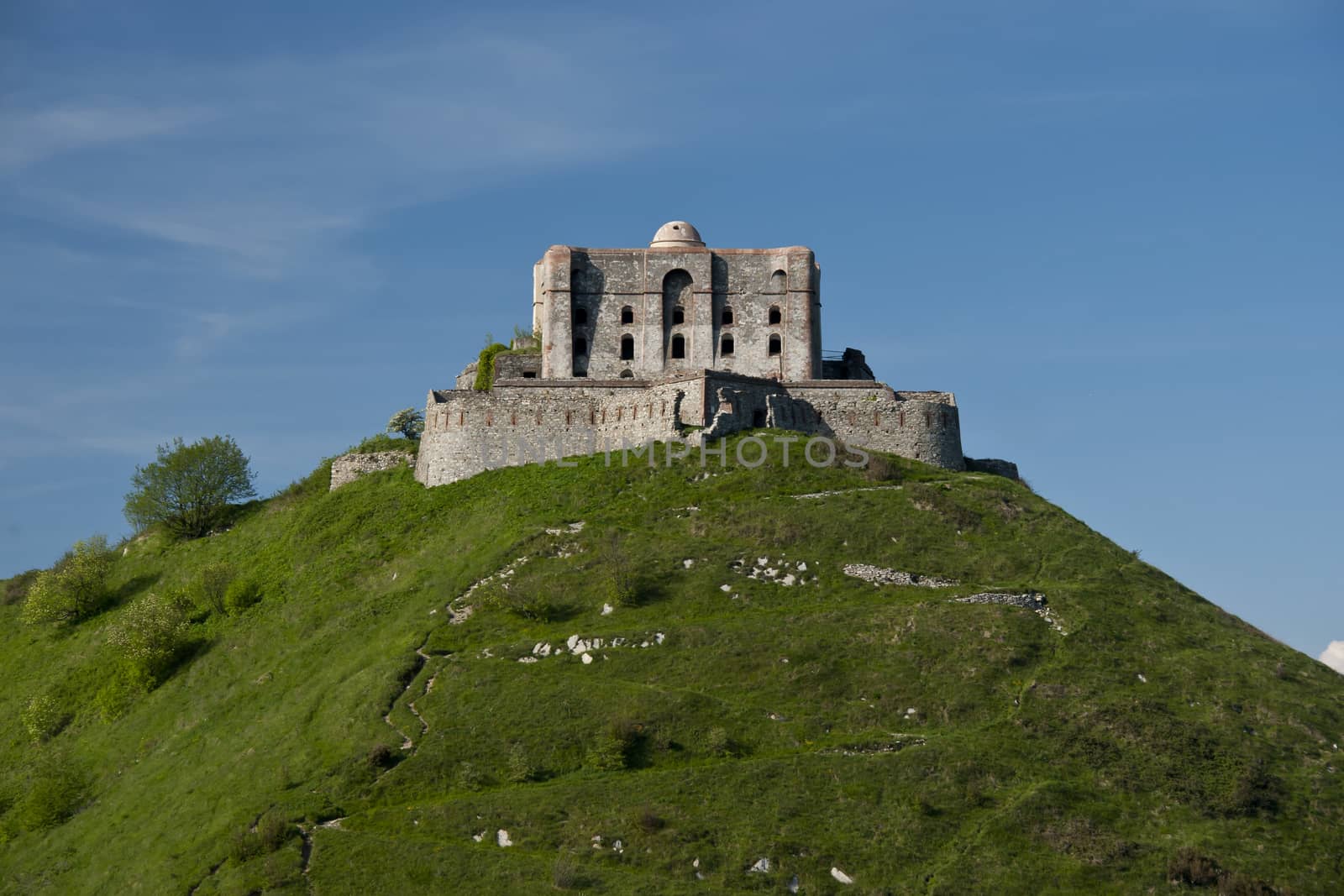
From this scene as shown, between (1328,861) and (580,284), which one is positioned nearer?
(1328,861)

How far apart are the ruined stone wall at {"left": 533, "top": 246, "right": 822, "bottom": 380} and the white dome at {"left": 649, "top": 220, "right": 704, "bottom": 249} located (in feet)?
9.12

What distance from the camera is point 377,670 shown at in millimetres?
66625

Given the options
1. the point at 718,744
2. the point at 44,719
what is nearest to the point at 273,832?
the point at 718,744

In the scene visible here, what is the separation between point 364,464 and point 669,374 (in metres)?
20.5

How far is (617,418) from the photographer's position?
284ft

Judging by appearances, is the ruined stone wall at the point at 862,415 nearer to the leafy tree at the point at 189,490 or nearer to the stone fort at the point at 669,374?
the stone fort at the point at 669,374

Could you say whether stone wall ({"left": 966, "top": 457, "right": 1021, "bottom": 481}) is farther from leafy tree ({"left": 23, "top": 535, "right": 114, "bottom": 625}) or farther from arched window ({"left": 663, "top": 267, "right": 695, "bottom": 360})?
leafy tree ({"left": 23, "top": 535, "right": 114, "bottom": 625})

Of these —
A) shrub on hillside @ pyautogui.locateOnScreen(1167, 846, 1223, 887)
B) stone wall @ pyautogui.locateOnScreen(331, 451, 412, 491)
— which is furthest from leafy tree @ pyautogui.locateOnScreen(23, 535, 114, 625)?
shrub on hillside @ pyautogui.locateOnScreen(1167, 846, 1223, 887)

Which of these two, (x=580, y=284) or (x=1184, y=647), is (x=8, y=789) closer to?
(x=580, y=284)

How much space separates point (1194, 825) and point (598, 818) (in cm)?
2154

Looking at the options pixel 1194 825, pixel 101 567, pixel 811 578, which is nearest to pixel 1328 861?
pixel 1194 825

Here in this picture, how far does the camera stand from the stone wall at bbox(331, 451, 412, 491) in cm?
9356

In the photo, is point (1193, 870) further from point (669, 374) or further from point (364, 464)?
point (364, 464)

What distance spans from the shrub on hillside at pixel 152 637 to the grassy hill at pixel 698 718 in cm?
102
